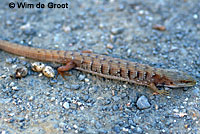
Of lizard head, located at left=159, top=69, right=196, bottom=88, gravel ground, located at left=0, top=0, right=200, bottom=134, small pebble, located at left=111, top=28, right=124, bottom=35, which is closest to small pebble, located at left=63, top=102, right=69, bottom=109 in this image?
gravel ground, located at left=0, top=0, right=200, bottom=134

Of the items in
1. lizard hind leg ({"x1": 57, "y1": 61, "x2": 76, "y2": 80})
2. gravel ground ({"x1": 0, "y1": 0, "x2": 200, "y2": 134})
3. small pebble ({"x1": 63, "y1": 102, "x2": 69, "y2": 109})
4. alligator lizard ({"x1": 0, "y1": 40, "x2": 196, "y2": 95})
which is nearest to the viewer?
gravel ground ({"x1": 0, "y1": 0, "x2": 200, "y2": 134})

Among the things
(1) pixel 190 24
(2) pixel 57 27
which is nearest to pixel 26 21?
(2) pixel 57 27

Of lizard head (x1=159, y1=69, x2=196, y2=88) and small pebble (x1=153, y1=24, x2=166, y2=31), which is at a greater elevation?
small pebble (x1=153, y1=24, x2=166, y2=31)

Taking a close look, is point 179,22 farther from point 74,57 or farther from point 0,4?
point 0,4

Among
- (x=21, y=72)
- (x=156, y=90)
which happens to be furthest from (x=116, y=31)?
(x=21, y=72)

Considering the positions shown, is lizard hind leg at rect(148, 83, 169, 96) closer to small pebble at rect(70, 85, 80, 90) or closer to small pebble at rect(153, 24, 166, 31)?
small pebble at rect(70, 85, 80, 90)

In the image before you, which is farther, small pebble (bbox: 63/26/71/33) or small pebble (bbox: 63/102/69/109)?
small pebble (bbox: 63/26/71/33)
